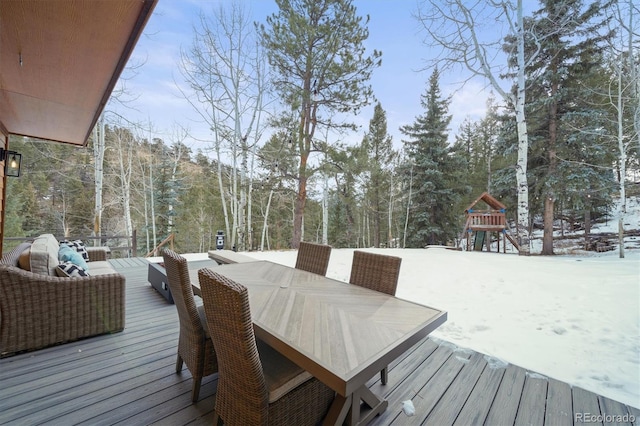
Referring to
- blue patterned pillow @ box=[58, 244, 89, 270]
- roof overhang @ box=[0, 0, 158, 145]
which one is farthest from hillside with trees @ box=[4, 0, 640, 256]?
blue patterned pillow @ box=[58, 244, 89, 270]

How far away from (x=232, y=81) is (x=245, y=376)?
10.2 m

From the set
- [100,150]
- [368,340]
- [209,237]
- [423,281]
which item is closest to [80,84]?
[368,340]

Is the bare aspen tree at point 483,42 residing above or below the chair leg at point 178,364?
above

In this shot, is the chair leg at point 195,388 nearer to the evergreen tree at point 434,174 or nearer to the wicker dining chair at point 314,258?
the wicker dining chair at point 314,258

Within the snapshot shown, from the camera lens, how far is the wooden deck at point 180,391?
1.58 meters

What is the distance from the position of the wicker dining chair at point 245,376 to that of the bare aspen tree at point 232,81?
8.08 meters

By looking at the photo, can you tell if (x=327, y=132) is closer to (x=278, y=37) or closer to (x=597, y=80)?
(x=278, y=37)

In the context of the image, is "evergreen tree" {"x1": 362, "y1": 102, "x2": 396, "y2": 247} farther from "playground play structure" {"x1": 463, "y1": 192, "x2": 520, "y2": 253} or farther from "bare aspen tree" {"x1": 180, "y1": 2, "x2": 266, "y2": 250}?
"bare aspen tree" {"x1": 180, "y1": 2, "x2": 266, "y2": 250}

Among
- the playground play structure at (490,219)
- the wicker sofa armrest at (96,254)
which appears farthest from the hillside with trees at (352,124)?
the wicker sofa armrest at (96,254)

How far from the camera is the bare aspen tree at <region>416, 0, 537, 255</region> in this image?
22.8 feet

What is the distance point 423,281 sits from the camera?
454 cm

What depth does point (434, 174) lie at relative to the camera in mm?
12953

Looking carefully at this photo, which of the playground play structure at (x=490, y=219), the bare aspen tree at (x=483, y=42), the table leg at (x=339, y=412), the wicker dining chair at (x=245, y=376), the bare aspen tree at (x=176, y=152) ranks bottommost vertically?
the table leg at (x=339, y=412)

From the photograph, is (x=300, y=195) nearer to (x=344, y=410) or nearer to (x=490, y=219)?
(x=490, y=219)
